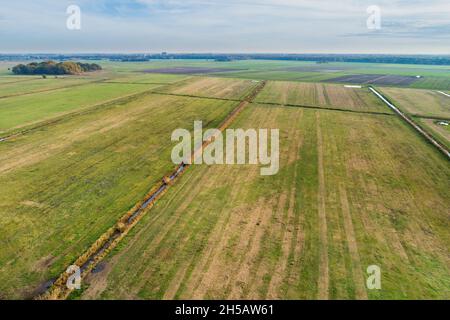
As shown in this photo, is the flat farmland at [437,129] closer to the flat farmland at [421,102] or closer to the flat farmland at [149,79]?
the flat farmland at [421,102]

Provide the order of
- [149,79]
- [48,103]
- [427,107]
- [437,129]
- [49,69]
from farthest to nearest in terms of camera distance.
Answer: [49,69]
[149,79]
[48,103]
[427,107]
[437,129]

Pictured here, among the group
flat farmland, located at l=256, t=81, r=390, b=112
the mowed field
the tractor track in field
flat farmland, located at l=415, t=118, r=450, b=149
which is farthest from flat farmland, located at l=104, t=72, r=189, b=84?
the tractor track in field

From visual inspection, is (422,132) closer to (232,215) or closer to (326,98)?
(326,98)

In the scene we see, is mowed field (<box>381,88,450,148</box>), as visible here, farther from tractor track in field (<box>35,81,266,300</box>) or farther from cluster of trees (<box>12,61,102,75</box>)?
cluster of trees (<box>12,61,102,75</box>)

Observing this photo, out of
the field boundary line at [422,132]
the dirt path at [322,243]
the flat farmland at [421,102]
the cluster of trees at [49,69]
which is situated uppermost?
the cluster of trees at [49,69]

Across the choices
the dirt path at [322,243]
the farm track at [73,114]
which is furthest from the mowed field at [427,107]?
the farm track at [73,114]

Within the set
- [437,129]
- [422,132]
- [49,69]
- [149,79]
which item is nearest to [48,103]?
[149,79]
